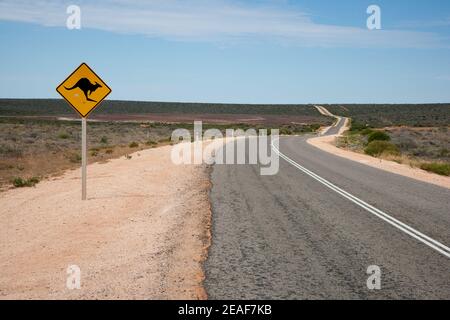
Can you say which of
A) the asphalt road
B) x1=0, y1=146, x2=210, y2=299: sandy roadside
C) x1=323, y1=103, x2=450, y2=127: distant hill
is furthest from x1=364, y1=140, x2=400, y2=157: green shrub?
x1=323, y1=103, x2=450, y2=127: distant hill

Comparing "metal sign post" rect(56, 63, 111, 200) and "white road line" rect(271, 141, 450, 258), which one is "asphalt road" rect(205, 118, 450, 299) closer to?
"white road line" rect(271, 141, 450, 258)

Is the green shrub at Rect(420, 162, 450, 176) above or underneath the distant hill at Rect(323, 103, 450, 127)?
underneath

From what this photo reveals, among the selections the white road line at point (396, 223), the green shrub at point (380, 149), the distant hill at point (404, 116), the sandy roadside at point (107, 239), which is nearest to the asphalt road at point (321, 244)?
the white road line at point (396, 223)

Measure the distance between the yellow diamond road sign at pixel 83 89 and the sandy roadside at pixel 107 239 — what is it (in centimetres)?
235

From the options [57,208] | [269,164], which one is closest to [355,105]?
[269,164]

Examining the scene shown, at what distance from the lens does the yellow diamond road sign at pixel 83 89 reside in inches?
436

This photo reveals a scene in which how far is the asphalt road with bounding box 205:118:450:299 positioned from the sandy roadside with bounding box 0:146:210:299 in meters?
0.46

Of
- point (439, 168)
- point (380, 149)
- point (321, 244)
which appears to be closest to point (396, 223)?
point (321, 244)

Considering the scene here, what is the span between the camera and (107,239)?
26.5 feet

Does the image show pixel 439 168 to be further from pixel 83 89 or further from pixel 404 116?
pixel 404 116

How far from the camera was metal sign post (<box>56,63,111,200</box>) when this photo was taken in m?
11.1

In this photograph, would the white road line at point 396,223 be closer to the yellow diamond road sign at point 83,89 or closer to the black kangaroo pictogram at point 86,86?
the yellow diamond road sign at point 83,89

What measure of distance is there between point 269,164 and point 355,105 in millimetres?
179587
